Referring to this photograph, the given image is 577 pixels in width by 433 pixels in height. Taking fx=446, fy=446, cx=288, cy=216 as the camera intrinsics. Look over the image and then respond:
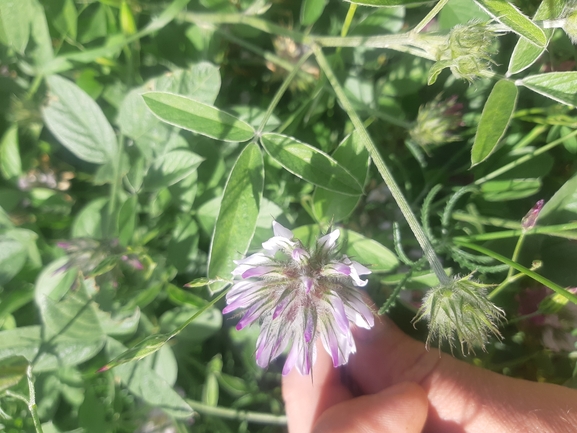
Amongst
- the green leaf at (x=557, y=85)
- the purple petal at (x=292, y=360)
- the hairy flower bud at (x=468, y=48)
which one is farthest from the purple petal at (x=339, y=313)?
the green leaf at (x=557, y=85)

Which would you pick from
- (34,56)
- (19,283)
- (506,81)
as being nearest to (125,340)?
(19,283)

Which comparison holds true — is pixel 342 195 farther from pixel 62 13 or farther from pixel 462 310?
pixel 62 13

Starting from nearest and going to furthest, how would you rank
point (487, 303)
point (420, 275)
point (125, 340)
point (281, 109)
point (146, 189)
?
point (487, 303) < point (420, 275) < point (146, 189) < point (125, 340) < point (281, 109)

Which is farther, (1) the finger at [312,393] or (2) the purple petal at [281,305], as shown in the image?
(1) the finger at [312,393]

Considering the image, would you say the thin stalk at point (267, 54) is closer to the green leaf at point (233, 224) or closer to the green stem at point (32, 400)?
the green leaf at point (233, 224)

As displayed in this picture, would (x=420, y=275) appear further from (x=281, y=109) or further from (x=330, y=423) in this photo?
(x=281, y=109)

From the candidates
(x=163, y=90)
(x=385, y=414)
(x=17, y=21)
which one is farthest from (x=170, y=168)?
(x=385, y=414)
